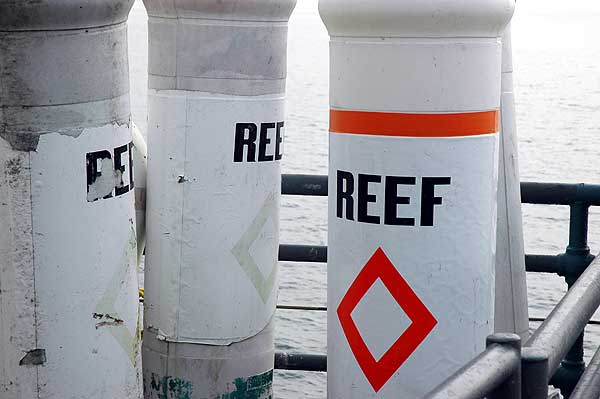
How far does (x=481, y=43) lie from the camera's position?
3195 millimetres

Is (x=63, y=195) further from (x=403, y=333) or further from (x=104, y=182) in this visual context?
(x=403, y=333)

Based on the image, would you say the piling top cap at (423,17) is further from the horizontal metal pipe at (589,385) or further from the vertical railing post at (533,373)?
the vertical railing post at (533,373)

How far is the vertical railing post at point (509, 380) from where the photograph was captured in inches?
83.0

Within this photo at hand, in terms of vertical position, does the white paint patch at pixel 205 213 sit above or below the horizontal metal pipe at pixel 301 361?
above

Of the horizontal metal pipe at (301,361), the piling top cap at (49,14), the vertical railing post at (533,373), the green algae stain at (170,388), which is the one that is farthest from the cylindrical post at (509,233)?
the vertical railing post at (533,373)

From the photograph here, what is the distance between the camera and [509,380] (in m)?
2.11

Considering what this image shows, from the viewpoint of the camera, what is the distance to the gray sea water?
10.3 metres

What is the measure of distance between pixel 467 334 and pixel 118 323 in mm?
1016

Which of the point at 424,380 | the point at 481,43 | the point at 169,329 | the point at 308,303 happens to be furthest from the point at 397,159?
the point at 308,303

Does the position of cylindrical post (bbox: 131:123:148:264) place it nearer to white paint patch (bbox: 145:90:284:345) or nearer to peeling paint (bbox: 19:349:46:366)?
white paint patch (bbox: 145:90:284:345)

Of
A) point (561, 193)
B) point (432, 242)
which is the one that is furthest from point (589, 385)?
point (561, 193)

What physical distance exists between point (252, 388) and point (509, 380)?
2.07 metres

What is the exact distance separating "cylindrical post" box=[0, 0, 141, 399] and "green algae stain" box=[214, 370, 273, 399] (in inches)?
29.8

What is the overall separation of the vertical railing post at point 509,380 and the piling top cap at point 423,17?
121 centimetres
